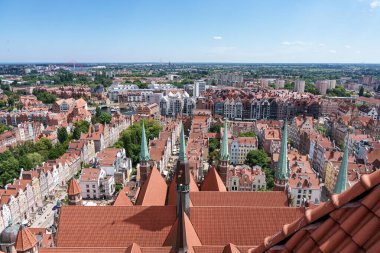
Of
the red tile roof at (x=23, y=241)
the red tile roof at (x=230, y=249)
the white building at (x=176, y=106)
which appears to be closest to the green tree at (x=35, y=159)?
the red tile roof at (x=23, y=241)

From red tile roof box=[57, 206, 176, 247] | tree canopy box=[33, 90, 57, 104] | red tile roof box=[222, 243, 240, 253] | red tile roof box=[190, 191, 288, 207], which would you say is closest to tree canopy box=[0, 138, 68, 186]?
red tile roof box=[57, 206, 176, 247]

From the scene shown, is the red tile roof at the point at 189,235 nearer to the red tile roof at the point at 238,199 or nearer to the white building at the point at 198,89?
the red tile roof at the point at 238,199

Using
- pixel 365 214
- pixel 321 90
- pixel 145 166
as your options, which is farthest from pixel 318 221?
pixel 321 90

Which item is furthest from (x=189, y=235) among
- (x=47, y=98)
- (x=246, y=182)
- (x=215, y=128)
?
(x=47, y=98)

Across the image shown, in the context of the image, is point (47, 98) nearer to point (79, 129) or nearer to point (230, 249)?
point (79, 129)

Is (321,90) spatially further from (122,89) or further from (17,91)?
(17,91)

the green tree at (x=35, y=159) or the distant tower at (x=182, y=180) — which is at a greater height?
the distant tower at (x=182, y=180)

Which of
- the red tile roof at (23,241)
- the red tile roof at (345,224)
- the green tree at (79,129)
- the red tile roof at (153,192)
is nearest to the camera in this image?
the red tile roof at (345,224)
